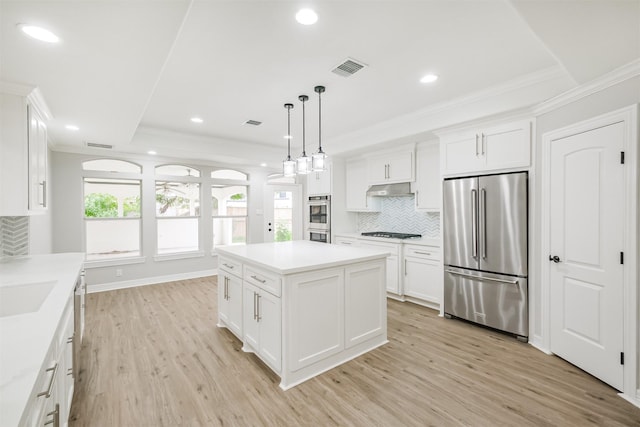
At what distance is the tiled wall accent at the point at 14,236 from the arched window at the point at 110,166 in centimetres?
214

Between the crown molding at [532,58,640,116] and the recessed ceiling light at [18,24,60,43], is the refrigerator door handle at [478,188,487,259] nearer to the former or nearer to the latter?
the crown molding at [532,58,640,116]

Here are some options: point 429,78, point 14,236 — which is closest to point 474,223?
point 429,78

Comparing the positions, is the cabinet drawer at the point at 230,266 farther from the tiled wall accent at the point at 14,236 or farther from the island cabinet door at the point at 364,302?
the tiled wall accent at the point at 14,236

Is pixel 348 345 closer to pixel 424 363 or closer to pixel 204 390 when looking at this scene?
pixel 424 363

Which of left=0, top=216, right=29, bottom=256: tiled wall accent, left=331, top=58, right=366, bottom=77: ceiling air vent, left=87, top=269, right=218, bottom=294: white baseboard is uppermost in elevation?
left=331, top=58, right=366, bottom=77: ceiling air vent

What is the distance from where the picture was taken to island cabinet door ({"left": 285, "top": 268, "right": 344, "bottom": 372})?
2.30 metres

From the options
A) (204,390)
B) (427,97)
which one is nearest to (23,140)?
(204,390)

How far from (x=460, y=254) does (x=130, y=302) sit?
185 inches

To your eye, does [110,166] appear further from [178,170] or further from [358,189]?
[358,189]

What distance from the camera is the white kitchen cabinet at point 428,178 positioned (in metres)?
4.20

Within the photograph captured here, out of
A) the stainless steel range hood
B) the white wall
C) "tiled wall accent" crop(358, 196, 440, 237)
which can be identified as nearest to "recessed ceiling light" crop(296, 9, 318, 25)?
the stainless steel range hood

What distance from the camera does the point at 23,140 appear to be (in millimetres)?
2275

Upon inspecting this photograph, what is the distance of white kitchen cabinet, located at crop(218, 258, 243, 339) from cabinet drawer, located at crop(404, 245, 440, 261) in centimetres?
249

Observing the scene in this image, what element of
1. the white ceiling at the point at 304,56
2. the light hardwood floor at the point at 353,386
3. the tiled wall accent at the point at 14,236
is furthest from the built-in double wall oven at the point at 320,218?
the tiled wall accent at the point at 14,236
